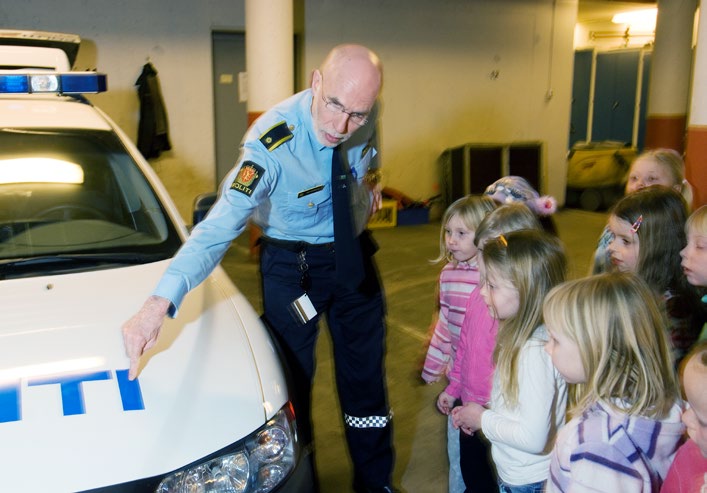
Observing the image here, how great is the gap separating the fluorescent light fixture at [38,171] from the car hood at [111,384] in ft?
1.67

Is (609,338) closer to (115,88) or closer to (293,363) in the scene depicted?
(293,363)

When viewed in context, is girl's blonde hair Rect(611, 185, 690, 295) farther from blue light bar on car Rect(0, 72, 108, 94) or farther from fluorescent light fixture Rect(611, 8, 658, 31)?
fluorescent light fixture Rect(611, 8, 658, 31)

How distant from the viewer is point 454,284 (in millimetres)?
2447

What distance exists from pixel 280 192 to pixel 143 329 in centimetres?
77

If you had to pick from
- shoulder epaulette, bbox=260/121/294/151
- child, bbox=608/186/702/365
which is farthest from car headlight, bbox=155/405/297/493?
child, bbox=608/186/702/365

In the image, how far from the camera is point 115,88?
7020mm

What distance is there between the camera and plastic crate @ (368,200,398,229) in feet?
26.6

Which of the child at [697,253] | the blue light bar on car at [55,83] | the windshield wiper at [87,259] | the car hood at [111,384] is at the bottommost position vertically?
the car hood at [111,384]

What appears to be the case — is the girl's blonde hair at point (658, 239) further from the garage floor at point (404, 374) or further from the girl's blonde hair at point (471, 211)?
the girl's blonde hair at point (471, 211)

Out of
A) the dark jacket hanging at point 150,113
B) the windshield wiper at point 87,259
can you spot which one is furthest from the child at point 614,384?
the dark jacket hanging at point 150,113

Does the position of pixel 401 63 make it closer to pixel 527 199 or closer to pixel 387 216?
pixel 387 216

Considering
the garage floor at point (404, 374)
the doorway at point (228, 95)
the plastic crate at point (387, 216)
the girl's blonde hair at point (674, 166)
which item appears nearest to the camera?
the garage floor at point (404, 374)

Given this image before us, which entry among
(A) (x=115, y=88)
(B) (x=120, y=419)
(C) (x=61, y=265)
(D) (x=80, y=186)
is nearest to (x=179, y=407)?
(B) (x=120, y=419)

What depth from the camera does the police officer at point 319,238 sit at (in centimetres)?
212
